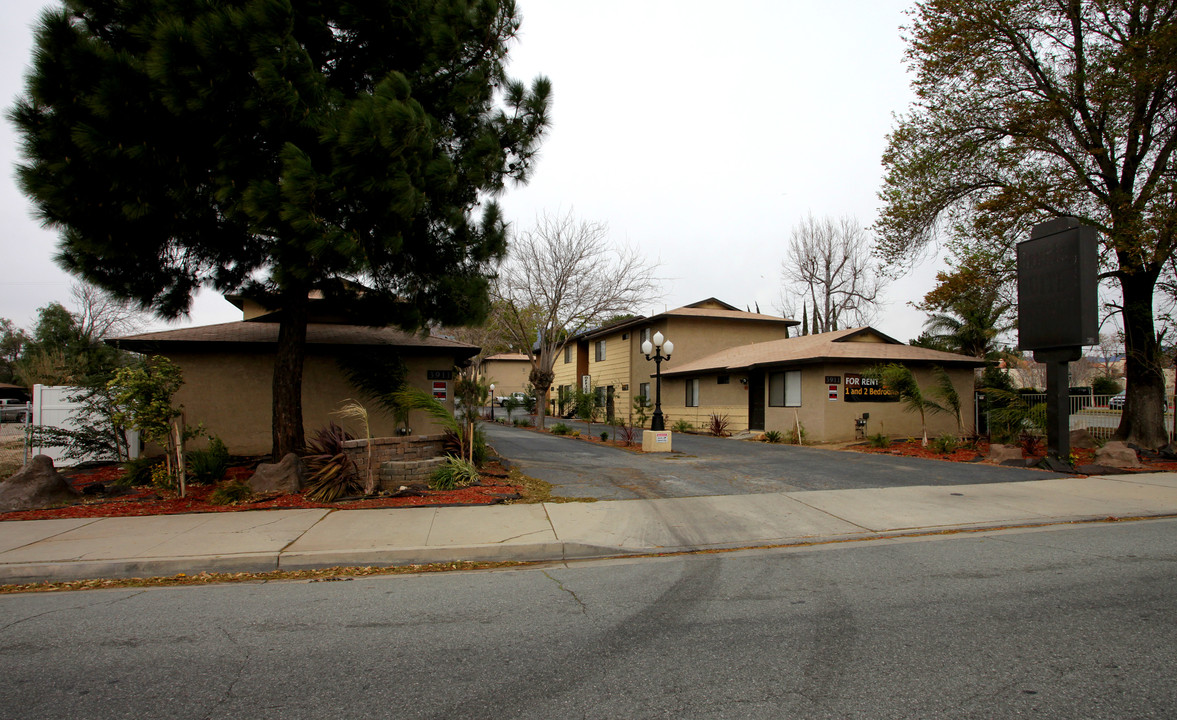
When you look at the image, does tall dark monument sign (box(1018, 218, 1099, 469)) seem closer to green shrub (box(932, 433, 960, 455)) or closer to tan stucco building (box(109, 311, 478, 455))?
green shrub (box(932, 433, 960, 455))

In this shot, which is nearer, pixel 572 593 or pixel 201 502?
pixel 572 593

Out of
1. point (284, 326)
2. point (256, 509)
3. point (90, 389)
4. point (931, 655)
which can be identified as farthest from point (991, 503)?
point (90, 389)

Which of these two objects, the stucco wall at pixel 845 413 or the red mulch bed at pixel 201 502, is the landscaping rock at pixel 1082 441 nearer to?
the stucco wall at pixel 845 413

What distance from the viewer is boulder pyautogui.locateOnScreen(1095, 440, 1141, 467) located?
42.3 feet

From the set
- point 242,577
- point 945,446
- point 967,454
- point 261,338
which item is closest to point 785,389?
point 945,446

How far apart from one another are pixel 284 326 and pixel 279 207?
9.81 feet

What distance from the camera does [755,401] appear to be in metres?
24.2

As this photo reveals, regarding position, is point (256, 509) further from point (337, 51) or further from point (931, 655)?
point (931, 655)

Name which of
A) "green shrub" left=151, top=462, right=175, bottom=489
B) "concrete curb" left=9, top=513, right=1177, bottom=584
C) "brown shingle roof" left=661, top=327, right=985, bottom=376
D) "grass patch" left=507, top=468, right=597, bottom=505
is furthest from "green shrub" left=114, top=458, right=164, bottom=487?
"brown shingle roof" left=661, top=327, right=985, bottom=376

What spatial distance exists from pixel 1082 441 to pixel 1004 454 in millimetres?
4520

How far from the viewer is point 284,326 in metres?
11.0

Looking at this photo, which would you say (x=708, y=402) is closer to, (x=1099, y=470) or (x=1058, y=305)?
(x=1058, y=305)

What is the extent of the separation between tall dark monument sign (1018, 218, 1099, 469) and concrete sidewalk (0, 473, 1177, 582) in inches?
108

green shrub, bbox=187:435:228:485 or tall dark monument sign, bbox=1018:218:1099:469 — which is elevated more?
tall dark monument sign, bbox=1018:218:1099:469
